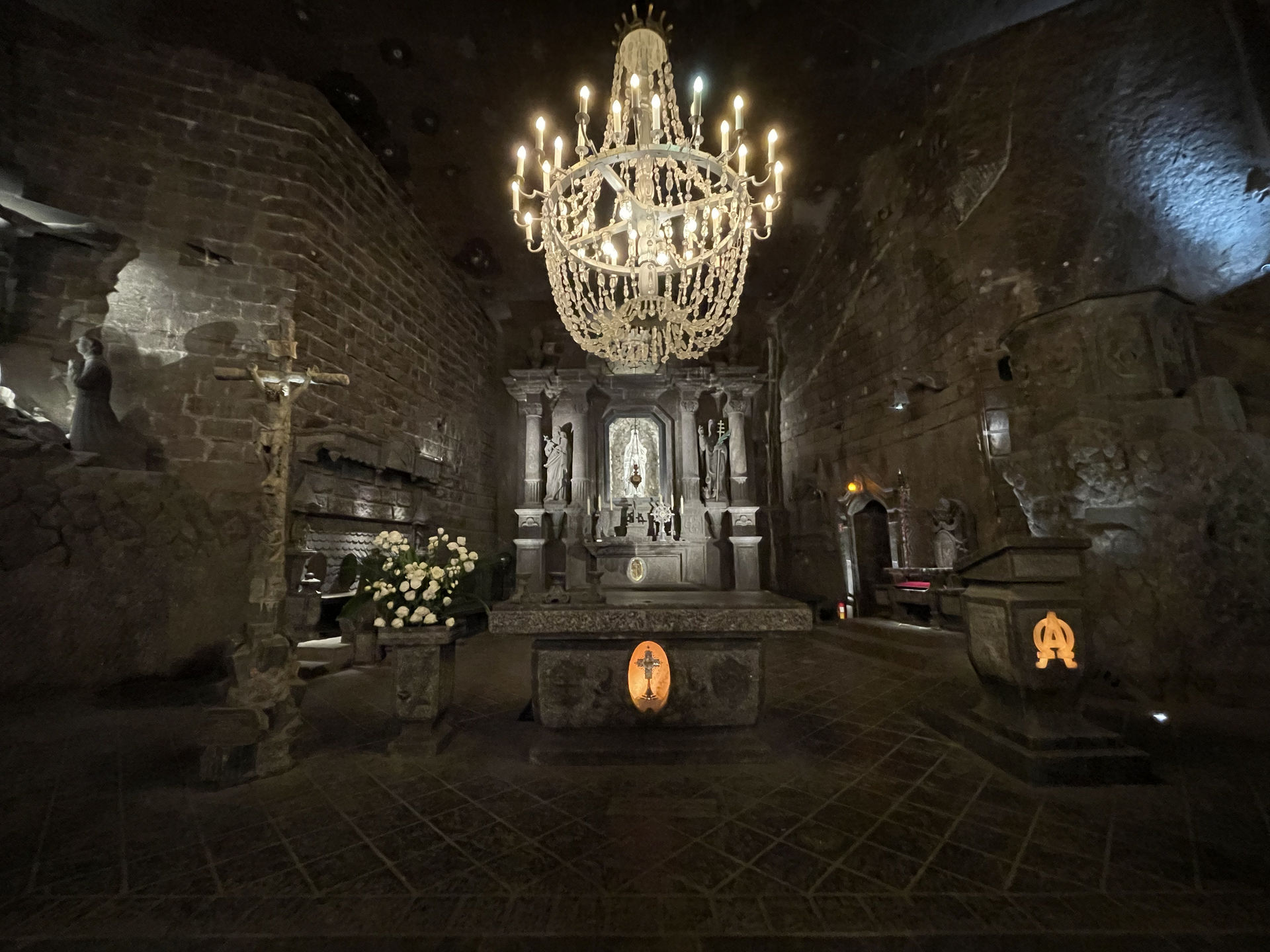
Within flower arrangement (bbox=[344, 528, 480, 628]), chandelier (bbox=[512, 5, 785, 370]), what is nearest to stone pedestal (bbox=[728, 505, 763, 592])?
chandelier (bbox=[512, 5, 785, 370])

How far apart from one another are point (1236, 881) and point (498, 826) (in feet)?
12.0

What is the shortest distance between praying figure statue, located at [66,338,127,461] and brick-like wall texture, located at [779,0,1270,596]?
11085 mm

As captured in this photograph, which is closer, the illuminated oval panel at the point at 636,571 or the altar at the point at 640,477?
the illuminated oval panel at the point at 636,571

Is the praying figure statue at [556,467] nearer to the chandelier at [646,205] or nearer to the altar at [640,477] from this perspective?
the altar at [640,477]

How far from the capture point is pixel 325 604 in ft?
23.5

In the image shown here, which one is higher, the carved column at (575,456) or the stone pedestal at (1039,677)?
the carved column at (575,456)

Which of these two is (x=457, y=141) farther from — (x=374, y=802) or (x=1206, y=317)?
(x=1206, y=317)

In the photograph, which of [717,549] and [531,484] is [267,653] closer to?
[531,484]

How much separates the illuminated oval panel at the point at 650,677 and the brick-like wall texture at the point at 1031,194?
220 inches

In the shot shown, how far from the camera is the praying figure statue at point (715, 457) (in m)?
10.2

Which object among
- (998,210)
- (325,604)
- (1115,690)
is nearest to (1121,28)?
(998,210)

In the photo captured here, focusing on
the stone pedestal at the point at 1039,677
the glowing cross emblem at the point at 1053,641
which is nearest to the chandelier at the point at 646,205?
the stone pedestal at the point at 1039,677

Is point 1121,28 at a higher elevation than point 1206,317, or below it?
higher

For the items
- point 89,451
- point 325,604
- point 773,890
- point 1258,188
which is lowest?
point 773,890
